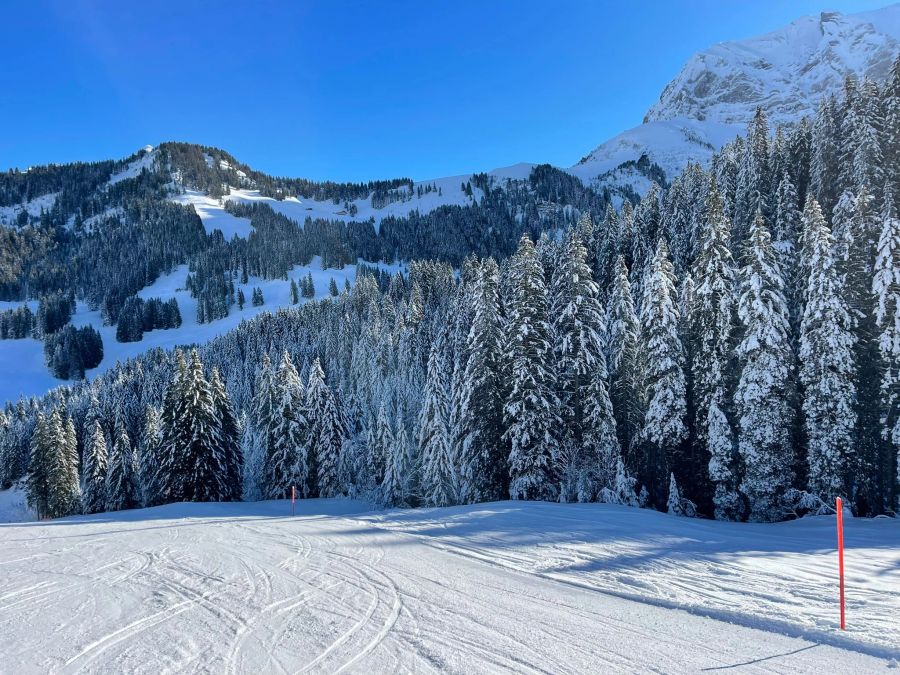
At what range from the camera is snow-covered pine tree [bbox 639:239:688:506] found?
22609mm

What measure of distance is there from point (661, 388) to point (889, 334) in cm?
887

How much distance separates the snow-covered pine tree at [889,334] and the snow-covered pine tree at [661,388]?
7387 millimetres

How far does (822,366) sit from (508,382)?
1321 centimetres

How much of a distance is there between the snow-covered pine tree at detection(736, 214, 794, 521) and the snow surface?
142434mm

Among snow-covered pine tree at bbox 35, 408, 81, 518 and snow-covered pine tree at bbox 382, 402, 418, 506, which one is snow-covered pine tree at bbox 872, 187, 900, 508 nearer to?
snow-covered pine tree at bbox 382, 402, 418, 506

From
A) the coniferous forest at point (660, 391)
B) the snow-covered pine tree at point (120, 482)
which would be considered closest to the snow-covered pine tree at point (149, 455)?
the coniferous forest at point (660, 391)

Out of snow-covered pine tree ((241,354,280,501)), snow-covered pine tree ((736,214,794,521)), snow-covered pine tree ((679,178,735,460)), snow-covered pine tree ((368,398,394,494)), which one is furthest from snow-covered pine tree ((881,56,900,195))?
snow-covered pine tree ((241,354,280,501))

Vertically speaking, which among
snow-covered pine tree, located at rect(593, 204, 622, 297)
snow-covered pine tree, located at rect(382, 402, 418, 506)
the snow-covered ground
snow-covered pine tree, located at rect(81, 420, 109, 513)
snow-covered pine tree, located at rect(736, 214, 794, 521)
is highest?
snow-covered pine tree, located at rect(593, 204, 622, 297)

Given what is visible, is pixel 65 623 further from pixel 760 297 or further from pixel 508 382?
pixel 760 297

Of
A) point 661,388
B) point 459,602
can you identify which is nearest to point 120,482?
point 661,388

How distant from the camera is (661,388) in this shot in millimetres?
23031

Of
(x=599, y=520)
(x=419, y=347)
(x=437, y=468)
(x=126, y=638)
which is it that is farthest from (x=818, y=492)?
(x=419, y=347)

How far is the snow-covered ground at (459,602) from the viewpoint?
17.7 feet

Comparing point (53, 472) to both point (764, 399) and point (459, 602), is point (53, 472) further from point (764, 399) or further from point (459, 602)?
point (764, 399)
